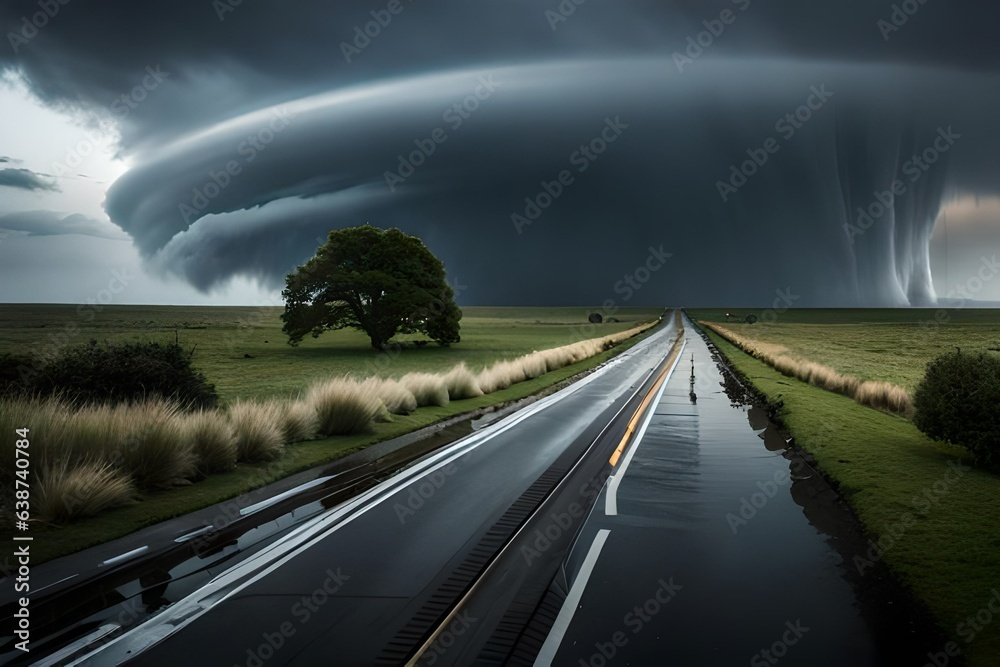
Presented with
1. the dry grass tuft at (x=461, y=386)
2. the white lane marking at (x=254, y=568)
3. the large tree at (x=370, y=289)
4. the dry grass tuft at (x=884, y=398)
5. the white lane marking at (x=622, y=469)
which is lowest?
the dry grass tuft at (x=884, y=398)

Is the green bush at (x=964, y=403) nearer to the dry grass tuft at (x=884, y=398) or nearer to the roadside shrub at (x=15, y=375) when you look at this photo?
the dry grass tuft at (x=884, y=398)

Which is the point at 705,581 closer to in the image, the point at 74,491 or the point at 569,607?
the point at 569,607

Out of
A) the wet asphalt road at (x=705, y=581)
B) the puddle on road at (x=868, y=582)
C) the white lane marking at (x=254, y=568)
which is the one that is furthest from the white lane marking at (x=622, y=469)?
the white lane marking at (x=254, y=568)

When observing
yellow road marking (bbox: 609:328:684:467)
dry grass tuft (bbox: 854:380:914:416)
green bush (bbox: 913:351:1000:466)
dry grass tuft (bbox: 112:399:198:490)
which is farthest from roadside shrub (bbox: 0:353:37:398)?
dry grass tuft (bbox: 854:380:914:416)

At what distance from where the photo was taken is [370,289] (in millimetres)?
49656

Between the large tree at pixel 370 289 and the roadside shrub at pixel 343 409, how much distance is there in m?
33.6

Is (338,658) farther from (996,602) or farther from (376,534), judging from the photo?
(996,602)

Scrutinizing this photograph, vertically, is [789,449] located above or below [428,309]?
below

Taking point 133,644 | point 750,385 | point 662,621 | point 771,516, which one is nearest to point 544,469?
point 771,516

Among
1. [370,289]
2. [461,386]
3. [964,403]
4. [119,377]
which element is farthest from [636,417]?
[370,289]

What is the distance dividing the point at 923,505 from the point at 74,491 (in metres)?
11.2

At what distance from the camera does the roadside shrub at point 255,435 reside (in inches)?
467

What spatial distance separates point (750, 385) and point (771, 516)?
1955 centimetres

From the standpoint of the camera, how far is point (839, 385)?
25.8 metres
